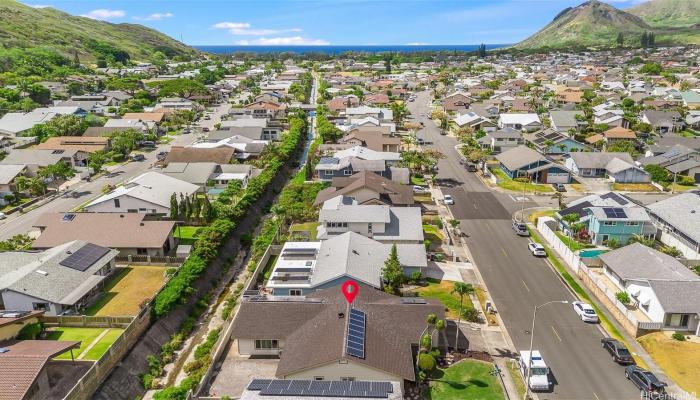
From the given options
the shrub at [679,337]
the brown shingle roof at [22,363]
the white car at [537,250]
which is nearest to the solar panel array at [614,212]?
the white car at [537,250]

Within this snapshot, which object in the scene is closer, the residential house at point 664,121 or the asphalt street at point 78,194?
the asphalt street at point 78,194

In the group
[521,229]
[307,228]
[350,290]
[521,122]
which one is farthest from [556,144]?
[350,290]

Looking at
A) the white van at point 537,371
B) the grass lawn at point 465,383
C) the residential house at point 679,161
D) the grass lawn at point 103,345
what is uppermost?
the residential house at point 679,161

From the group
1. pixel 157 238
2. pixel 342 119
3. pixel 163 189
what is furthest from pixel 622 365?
pixel 342 119

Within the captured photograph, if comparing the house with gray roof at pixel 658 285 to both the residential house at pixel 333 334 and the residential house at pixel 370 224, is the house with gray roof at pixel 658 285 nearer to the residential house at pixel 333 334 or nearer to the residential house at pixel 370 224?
the residential house at pixel 333 334

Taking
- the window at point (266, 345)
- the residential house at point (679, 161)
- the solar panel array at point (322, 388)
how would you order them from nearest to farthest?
the solar panel array at point (322, 388), the window at point (266, 345), the residential house at point (679, 161)

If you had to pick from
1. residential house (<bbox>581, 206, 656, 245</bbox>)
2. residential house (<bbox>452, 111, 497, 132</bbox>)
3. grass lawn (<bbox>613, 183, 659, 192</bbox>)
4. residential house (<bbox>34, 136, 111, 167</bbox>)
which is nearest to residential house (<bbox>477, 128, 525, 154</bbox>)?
residential house (<bbox>452, 111, 497, 132</bbox>)

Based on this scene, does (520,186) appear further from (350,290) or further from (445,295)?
(350,290)
